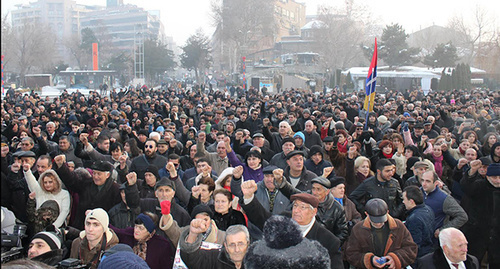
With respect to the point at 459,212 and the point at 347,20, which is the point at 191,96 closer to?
the point at 459,212

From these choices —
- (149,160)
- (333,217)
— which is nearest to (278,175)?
(333,217)

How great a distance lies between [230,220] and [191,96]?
1503 centimetres

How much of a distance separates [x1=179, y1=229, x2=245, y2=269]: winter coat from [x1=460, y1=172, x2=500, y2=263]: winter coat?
10.5 ft

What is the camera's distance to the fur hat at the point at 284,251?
7.79 feet

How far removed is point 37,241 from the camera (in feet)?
11.4

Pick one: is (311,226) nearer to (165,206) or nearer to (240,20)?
(165,206)

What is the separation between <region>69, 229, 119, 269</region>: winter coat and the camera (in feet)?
12.2

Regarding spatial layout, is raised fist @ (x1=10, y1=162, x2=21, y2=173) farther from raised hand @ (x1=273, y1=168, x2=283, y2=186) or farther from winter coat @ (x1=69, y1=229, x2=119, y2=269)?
raised hand @ (x1=273, y1=168, x2=283, y2=186)

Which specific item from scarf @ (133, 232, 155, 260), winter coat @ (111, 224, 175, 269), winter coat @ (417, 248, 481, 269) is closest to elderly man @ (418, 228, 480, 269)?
winter coat @ (417, 248, 481, 269)

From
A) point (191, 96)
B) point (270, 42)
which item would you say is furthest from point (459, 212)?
point (270, 42)

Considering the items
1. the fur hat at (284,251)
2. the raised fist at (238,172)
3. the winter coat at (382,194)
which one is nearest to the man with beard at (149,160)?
the raised fist at (238,172)

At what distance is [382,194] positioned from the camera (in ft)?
17.3

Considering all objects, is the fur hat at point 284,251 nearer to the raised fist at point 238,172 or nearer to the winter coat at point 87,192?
the raised fist at point 238,172

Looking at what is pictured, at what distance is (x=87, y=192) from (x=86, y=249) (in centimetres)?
151
